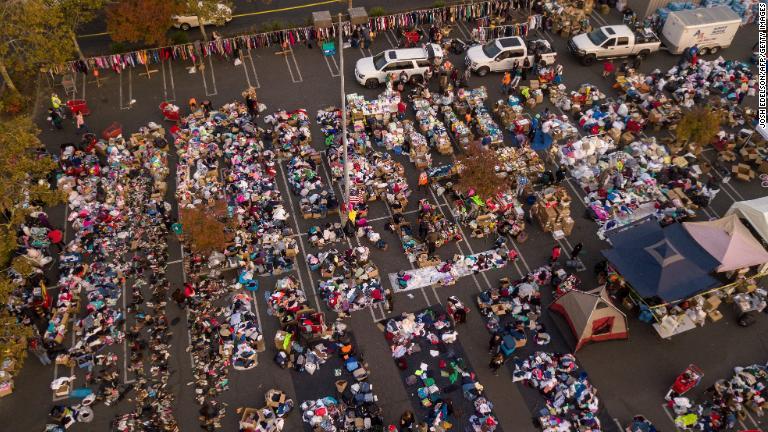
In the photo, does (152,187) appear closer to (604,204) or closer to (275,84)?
(275,84)

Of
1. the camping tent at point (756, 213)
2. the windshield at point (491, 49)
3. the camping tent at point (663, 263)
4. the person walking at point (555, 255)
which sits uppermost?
the windshield at point (491, 49)

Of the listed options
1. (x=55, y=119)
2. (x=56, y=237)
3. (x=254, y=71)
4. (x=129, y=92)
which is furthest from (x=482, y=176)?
(x=55, y=119)

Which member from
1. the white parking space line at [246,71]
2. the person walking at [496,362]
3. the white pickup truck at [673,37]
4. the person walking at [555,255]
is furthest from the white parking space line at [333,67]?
the person walking at [496,362]

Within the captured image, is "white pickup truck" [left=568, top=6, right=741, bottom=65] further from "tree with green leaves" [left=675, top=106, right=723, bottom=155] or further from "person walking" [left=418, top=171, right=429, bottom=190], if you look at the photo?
"person walking" [left=418, top=171, right=429, bottom=190]

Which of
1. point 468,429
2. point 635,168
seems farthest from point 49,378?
point 635,168

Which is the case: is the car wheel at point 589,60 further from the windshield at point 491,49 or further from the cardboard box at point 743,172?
the cardboard box at point 743,172

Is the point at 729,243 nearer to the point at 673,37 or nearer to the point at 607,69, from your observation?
the point at 607,69
